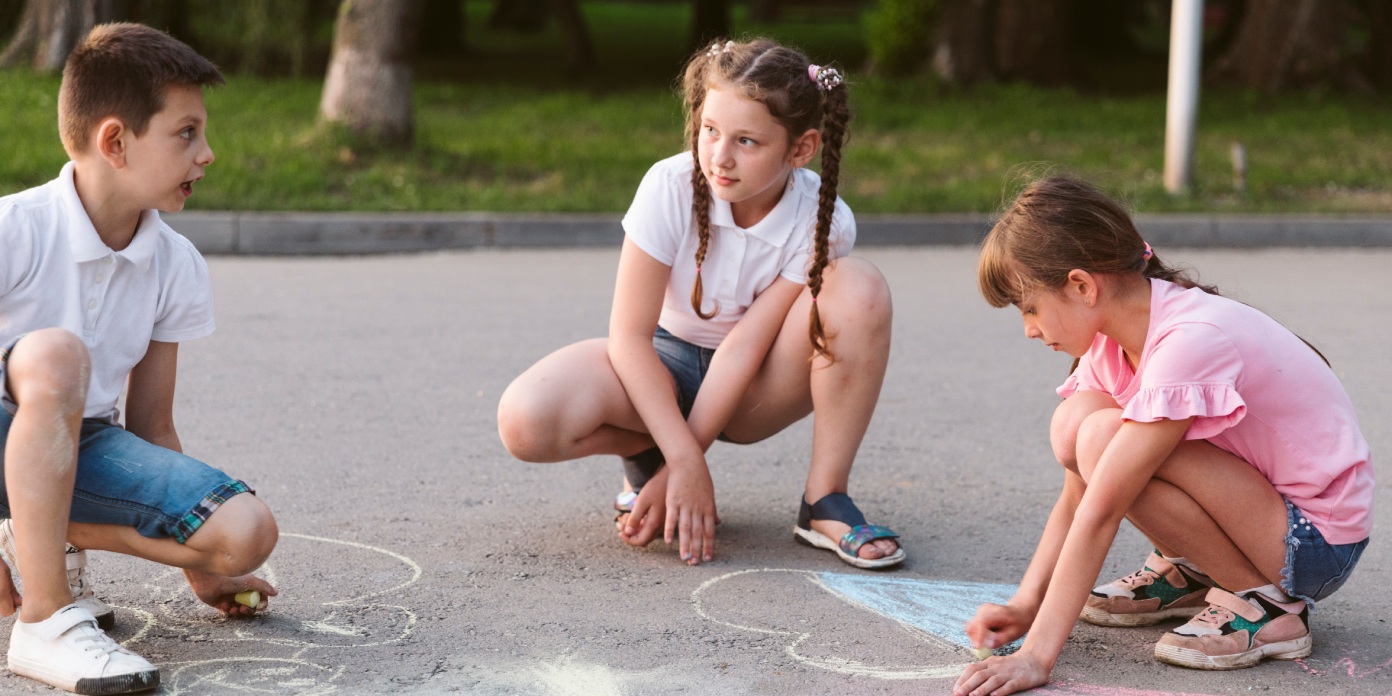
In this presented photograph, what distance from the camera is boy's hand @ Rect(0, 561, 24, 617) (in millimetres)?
2570

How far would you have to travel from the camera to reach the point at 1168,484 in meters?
2.52

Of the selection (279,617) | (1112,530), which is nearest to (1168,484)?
(1112,530)

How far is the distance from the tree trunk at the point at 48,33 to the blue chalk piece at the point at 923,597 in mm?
9506

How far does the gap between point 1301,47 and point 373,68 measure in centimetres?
969

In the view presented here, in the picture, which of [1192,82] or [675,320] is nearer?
[675,320]

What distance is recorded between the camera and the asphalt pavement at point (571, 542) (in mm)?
2580

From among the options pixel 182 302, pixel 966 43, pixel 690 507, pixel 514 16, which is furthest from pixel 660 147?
pixel 514 16

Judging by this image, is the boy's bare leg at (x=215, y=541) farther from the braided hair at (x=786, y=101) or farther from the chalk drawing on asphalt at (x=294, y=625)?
the braided hair at (x=786, y=101)

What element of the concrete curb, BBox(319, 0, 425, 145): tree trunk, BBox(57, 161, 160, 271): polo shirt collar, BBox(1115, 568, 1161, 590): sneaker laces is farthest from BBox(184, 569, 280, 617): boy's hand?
BBox(319, 0, 425, 145): tree trunk

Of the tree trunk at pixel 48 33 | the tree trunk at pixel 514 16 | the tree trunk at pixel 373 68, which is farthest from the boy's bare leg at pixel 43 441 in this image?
the tree trunk at pixel 514 16

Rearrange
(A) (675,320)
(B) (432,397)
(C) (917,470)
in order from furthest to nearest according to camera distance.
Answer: (B) (432,397) < (C) (917,470) < (A) (675,320)

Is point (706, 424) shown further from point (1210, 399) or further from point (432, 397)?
point (432, 397)

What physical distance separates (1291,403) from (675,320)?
54.1 inches

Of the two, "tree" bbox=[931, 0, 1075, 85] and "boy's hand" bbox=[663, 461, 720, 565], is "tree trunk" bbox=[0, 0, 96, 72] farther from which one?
"boy's hand" bbox=[663, 461, 720, 565]
